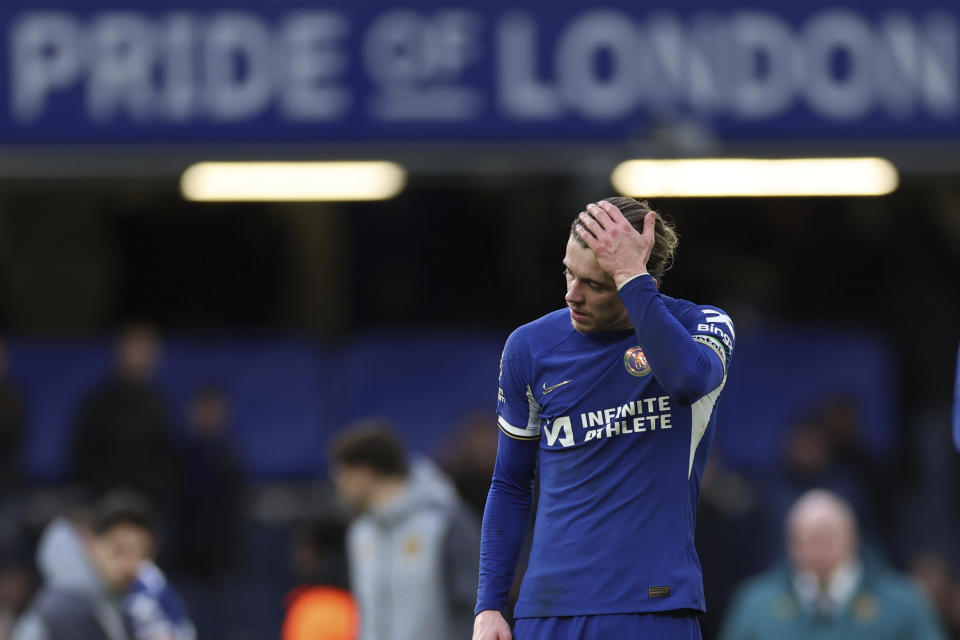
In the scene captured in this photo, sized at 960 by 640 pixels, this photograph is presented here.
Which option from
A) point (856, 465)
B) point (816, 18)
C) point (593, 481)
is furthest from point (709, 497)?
point (593, 481)

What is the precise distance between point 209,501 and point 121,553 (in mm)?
5217

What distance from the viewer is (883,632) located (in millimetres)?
8047

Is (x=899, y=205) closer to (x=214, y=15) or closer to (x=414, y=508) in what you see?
(x=214, y=15)

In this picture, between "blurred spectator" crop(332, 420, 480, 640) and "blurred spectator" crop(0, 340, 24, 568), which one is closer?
"blurred spectator" crop(332, 420, 480, 640)

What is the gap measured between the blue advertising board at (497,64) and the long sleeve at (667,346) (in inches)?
279

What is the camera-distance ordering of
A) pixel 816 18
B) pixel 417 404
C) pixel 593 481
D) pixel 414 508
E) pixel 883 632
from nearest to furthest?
1. pixel 593 481
2. pixel 414 508
3. pixel 883 632
4. pixel 816 18
5. pixel 417 404

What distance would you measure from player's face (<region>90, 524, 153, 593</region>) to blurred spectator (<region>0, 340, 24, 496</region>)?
5.25 m

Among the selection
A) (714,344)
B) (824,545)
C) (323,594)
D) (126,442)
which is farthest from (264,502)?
(714,344)

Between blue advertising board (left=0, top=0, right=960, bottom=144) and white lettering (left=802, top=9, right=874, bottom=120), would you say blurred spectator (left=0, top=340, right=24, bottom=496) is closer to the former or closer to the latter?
blue advertising board (left=0, top=0, right=960, bottom=144)

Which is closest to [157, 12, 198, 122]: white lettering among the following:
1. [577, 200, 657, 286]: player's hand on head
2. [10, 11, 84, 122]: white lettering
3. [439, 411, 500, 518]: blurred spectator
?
[10, 11, 84, 122]: white lettering

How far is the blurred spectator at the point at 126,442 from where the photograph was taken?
11.8m

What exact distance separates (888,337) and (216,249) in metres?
5.49

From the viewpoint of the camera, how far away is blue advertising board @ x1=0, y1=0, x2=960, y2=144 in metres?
10.8

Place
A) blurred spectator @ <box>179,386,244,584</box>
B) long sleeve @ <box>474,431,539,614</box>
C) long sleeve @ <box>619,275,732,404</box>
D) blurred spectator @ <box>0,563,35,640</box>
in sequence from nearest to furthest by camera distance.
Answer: long sleeve @ <box>619,275,732,404</box> < long sleeve @ <box>474,431,539,614</box> < blurred spectator @ <box>0,563,35,640</box> < blurred spectator @ <box>179,386,244,584</box>
